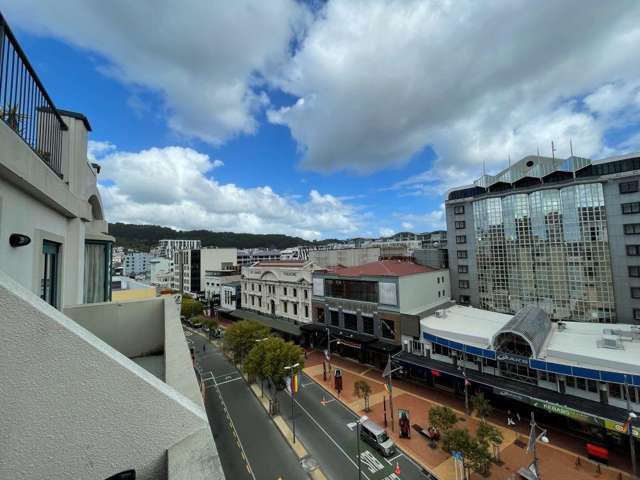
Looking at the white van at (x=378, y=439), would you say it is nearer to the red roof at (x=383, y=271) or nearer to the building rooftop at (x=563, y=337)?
the building rooftop at (x=563, y=337)

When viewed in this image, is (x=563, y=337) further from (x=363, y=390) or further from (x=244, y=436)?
(x=244, y=436)

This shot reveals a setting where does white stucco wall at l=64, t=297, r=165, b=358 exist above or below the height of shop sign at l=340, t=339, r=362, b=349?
above

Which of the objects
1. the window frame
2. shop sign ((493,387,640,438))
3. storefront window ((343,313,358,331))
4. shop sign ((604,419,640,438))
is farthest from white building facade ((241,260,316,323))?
the window frame

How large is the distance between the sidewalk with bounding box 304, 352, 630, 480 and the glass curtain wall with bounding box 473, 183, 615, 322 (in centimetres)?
1723

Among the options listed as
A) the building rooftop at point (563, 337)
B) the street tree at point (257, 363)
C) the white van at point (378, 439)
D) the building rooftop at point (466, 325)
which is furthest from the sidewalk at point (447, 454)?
the street tree at point (257, 363)

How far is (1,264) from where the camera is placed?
4.48 m

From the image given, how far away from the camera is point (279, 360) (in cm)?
2867

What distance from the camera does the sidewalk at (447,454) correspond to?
20125 mm

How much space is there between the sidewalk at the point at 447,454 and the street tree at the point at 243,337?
10.2 metres

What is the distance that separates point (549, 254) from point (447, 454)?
91.0 feet

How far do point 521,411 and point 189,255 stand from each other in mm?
81384

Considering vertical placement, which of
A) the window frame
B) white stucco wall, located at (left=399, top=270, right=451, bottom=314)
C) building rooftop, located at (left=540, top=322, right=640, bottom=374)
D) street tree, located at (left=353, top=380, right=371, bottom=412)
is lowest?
street tree, located at (left=353, top=380, right=371, bottom=412)

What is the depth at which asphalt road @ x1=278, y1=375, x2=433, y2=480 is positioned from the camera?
20475 millimetres

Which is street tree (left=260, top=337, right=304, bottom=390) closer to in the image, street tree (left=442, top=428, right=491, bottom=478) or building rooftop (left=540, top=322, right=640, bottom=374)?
street tree (left=442, top=428, right=491, bottom=478)
